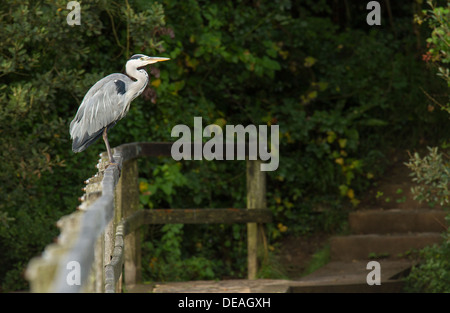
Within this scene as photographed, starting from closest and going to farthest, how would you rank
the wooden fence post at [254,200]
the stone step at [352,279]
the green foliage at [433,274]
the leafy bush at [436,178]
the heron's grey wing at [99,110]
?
the heron's grey wing at [99,110] < the leafy bush at [436,178] < the green foliage at [433,274] < the stone step at [352,279] < the wooden fence post at [254,200]

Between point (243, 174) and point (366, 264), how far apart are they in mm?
1754

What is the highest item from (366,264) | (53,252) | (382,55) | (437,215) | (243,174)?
(382,55)

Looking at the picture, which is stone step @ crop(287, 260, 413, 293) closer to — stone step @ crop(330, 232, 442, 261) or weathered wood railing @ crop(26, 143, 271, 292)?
stone step @ crop(330, 232, 442, 261)

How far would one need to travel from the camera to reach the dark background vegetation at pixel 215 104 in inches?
239

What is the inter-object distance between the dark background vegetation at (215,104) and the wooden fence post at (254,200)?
77 cm

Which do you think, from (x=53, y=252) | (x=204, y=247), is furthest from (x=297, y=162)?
(x=53, y=252)

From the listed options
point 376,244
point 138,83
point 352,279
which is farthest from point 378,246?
point 138,83

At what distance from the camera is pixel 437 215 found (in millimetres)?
7402

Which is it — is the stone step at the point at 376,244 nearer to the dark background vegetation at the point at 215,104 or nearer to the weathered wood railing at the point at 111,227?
the dark background vegetation at the point at 215,104

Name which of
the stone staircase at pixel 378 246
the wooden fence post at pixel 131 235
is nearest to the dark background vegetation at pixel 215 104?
the stone staircase at pixel 378 246

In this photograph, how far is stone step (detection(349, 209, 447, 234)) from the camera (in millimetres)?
7438

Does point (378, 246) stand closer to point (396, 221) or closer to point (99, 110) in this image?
point (396, 221)

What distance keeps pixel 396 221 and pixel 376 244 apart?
478mm
